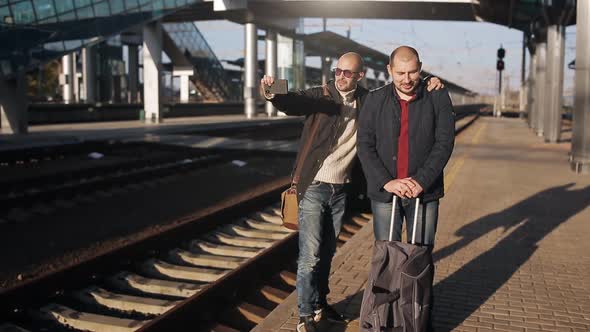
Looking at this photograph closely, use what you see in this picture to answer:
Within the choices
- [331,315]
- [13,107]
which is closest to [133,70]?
[13,107]

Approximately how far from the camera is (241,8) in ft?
125

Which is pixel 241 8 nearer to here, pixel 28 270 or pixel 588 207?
pixel 588 207

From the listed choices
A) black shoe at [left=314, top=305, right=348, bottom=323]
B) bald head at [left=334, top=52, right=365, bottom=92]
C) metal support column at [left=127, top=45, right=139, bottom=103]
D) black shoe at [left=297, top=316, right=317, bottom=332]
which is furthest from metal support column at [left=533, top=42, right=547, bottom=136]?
metal support column at [left=127, top=45, right=139, bottom=103]

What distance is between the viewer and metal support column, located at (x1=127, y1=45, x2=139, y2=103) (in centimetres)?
4928

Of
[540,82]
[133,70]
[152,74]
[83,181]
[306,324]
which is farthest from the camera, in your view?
[133,70]

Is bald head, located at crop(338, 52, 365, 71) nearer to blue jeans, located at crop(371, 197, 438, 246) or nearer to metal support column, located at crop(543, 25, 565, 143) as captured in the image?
blue jeans, located at crop(371, 197, 438, 246)

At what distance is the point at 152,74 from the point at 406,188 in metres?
31.6

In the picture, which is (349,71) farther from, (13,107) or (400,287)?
(13,107)

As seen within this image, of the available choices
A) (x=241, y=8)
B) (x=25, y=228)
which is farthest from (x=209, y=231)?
(x=241, y=8)

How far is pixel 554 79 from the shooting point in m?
23.3

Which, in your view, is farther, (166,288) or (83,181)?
(83,181)

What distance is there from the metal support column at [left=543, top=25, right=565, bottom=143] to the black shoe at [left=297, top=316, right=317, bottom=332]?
69.2 feet

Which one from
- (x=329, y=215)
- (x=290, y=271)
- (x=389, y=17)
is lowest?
(x=290, y=271)

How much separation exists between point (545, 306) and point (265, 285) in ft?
7.89
